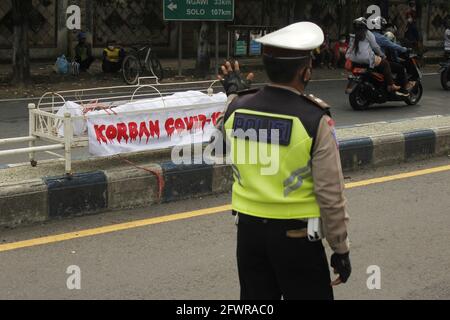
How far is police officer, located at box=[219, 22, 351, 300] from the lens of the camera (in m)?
3.00

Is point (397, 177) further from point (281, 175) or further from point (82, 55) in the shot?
point (82, 55)

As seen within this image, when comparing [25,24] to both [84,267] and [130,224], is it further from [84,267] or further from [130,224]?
[84,267]

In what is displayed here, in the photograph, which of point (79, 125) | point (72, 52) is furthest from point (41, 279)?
point (72, 52)

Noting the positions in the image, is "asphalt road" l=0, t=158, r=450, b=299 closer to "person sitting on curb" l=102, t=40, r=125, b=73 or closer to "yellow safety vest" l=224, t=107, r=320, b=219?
"yellow safety vest" l=224, t=107, r=320, b=219

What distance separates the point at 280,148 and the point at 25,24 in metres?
12.7

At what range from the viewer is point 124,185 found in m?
6.27

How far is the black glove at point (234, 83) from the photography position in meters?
3.62

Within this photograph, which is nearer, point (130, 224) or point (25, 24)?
point (130, 224)

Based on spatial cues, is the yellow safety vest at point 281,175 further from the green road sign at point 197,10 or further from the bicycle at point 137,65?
the green road sign at point 197,10

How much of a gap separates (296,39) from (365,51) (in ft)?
29.2

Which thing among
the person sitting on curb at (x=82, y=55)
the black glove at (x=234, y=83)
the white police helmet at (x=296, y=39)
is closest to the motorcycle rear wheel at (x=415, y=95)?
the person sitting on curb at (x=82, y=55)

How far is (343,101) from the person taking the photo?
13.8 meters

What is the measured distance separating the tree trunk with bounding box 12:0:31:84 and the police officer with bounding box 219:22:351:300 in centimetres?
1232

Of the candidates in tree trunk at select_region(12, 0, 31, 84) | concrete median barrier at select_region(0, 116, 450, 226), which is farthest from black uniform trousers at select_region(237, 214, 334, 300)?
tree trunk at select_region(12, 0, 31, 84)
